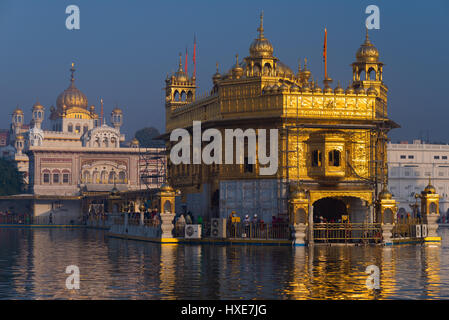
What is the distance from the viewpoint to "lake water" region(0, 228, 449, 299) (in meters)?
18.3

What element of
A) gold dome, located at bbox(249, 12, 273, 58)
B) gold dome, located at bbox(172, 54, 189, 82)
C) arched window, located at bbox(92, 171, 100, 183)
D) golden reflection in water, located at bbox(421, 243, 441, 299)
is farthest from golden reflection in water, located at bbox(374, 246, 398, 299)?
arched window, located at bbox(92, 171, 100, 183)

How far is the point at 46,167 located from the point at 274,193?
56.7 meters

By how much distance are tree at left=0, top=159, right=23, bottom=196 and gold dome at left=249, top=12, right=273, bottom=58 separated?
54582mm

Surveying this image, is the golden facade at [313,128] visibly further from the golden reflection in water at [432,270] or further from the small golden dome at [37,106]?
the small golden dome at [37,106]

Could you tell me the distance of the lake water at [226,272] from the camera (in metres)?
18.3

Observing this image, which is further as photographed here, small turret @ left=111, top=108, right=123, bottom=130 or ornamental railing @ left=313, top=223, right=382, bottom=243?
small turret @ left=111, top=108, right=123, bottom=130

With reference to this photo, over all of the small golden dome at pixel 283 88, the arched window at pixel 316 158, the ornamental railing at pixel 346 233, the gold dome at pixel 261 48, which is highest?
the gold dome at pixel 261 48

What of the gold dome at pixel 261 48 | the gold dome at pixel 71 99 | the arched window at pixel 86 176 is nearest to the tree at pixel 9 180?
the arched window at pixel 86 176

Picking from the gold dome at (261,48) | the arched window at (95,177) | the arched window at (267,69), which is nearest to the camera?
the arched window at (267,69)

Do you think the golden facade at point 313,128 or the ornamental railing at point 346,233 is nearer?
the ornamental railing at point 346,233

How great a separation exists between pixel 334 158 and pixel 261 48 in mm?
7737

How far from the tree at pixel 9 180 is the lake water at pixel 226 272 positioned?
61004 millimetres

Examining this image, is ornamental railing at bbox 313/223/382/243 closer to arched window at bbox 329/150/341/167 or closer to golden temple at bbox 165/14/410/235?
golden temple at bbox 165/14/410/235
